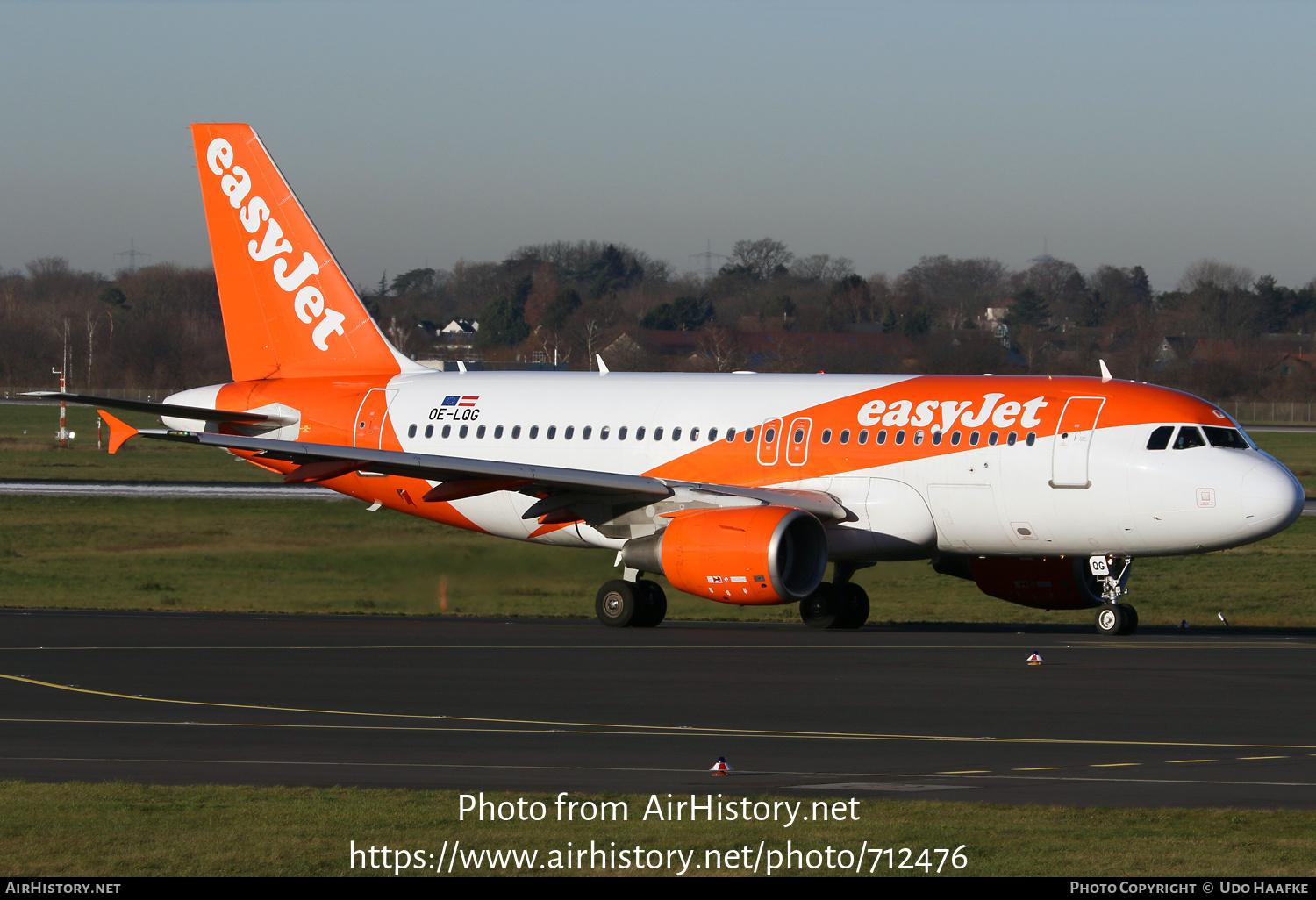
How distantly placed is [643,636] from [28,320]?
4546 inches

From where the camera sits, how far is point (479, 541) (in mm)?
33469

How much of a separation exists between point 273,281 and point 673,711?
19.2 meters

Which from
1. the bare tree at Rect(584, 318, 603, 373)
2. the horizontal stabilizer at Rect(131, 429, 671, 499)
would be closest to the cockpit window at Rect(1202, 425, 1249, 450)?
the horizontal stabilizer at Rect(131, 429, 671, 499)

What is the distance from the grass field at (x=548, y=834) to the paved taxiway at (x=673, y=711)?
0.92 metres

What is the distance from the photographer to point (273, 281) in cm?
3422

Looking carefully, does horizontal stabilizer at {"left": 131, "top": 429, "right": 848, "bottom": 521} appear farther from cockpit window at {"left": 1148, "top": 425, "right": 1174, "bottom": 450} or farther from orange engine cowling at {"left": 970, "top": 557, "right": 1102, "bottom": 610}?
cockpit window at {"left": 1148, "top": 425, "right": 1174, "bottom": 450}

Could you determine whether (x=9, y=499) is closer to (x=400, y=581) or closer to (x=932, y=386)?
(x=400, y=581)

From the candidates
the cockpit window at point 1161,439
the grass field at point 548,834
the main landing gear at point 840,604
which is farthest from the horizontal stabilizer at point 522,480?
the grass field at point 548,834

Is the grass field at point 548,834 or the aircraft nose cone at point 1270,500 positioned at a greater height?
the aircraft nose cone at point 1270,500

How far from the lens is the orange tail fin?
111ft

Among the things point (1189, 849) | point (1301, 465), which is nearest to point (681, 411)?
→ point (1189, 849)

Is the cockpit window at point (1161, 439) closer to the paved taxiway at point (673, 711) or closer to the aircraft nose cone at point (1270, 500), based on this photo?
the aircraft nose cone at point (1270, 500)

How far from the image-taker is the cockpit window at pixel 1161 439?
2597cm
